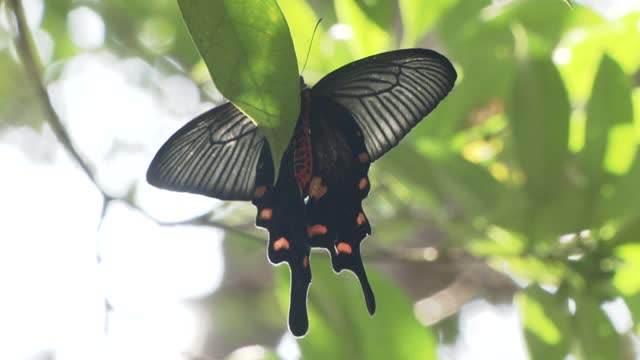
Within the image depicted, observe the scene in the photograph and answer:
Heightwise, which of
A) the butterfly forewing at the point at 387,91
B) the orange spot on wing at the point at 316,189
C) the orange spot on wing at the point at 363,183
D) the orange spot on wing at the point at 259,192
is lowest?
the orange spot on wing at the point at 259,192

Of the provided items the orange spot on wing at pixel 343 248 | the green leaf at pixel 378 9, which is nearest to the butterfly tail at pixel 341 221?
the orange spot on wing at pixel 343 248

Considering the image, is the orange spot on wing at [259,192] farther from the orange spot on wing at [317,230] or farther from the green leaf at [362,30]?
the green leaf at [362,30]

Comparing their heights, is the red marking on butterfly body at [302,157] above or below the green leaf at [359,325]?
above

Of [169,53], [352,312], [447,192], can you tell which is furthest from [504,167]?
[169,53]

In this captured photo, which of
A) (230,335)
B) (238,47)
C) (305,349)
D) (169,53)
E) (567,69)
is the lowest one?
(230,335)

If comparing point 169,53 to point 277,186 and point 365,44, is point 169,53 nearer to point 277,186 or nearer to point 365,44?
point 365,44
